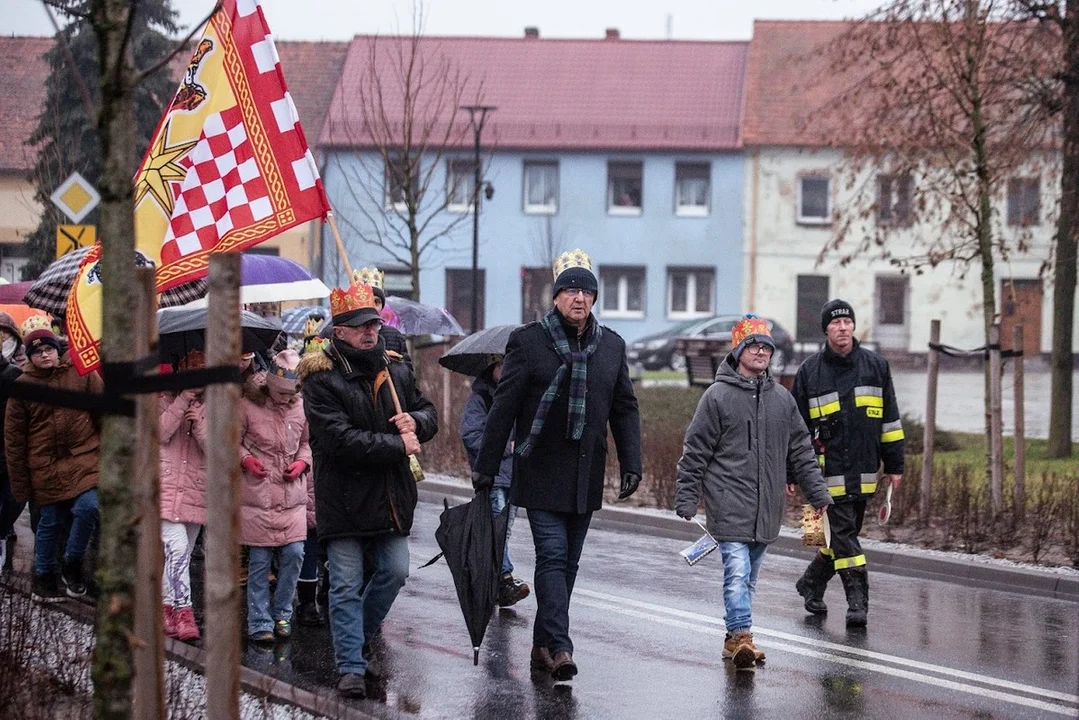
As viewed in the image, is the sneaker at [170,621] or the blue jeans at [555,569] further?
the sneaker at [170,621]

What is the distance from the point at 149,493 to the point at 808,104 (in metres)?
47.7

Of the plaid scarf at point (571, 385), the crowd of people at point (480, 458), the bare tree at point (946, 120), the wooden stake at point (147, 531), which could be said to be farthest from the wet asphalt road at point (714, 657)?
the bare tree at point (946, 120)

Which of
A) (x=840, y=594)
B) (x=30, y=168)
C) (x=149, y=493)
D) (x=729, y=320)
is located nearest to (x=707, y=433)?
(x=840, y=594)

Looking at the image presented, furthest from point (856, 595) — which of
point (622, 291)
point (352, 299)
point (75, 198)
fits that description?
point (622, 291)

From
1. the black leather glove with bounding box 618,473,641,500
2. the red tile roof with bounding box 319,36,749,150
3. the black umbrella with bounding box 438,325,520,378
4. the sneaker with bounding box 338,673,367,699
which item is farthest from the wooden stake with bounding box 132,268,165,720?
the red tile roof with bounding box 319,36,749,150

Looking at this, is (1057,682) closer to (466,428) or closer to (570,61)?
(466,428)

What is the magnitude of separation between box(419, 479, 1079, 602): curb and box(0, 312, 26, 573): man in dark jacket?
17.8ft

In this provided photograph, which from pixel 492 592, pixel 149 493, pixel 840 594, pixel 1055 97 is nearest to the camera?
pixel 149 493

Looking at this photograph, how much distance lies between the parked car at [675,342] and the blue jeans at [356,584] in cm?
3495

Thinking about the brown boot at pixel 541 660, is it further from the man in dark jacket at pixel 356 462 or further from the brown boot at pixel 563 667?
the man in dark jacket at pixel 356 462

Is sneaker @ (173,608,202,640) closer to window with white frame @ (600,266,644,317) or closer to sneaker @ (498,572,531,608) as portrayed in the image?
sneaker @ (498,572,531,608)

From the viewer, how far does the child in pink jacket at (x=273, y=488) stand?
836 centimetres

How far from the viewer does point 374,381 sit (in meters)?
7.38

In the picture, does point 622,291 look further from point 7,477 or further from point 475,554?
point 475,554
